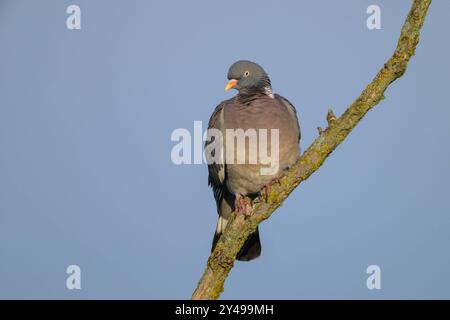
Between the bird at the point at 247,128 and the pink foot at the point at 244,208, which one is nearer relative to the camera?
the pink foot at the point at 244,208

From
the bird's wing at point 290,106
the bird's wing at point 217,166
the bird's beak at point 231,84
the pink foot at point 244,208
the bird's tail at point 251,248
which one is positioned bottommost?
the bird's tail at point 251,248

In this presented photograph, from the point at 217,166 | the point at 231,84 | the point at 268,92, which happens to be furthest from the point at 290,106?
the point at 217,166

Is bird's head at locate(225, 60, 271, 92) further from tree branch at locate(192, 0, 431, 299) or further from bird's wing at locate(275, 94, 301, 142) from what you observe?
tree branch at locate(192, 0, 431, 299)

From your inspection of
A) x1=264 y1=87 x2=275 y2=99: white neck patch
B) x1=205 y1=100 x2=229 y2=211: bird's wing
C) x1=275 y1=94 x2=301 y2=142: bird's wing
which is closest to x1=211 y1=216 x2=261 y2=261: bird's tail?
x1=205 y1=100 x2=229 y2=211: bird's wing

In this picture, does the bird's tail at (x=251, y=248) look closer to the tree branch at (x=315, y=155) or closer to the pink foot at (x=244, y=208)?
the pink foot at (x=244, y=208)

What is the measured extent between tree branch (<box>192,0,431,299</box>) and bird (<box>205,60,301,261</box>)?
1.93ft

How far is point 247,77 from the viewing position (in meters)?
8.17

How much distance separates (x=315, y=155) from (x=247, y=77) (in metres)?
2.27

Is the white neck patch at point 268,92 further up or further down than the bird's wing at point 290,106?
further up

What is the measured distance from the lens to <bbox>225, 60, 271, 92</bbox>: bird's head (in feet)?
26.7

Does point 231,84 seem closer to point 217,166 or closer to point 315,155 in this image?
point 217,166

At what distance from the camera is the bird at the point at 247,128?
7.57m

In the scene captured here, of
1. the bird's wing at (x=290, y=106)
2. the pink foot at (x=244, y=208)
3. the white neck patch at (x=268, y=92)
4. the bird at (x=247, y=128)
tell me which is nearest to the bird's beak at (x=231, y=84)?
the bird at (x=247, y=128)
